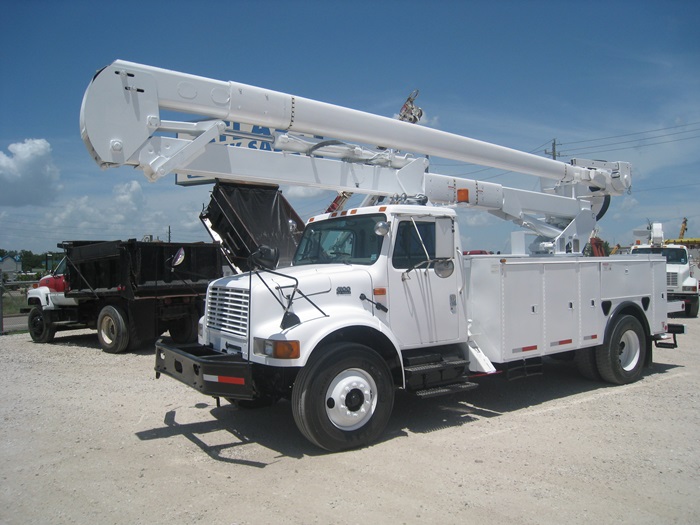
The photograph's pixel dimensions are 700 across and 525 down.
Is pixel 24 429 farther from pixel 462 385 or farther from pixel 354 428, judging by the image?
pixel 462 385

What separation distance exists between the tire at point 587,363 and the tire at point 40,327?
12121 millimetres

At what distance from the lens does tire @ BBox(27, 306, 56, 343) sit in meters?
13.9

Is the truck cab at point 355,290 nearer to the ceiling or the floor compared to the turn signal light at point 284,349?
nearer to the ceiling

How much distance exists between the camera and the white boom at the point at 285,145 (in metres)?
5.57

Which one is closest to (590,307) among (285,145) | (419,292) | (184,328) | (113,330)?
(419,292)

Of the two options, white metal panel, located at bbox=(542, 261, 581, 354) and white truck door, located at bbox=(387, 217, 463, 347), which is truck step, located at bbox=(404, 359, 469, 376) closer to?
white truck door, located at bbox=(387, 217, 463, 347)

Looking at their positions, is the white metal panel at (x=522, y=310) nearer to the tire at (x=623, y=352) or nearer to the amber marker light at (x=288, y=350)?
the tire at (x=623, y=352)

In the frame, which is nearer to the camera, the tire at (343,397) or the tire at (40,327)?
the tire at (343,397)

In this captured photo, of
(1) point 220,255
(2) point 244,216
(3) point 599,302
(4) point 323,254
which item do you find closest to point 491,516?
(4) point 323,254

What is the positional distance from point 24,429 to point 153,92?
4.15 m

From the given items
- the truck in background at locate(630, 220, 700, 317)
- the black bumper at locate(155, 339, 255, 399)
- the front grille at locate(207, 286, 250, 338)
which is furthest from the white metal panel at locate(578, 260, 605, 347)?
the truck in background at locate(630, 220, 700, 317)

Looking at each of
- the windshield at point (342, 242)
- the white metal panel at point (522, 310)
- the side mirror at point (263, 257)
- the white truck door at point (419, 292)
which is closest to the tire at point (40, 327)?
Answer: the windshield at point (342, 242)

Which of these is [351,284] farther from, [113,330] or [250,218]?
[113,330]

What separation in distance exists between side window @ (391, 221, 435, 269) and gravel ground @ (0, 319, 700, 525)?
189 cm
